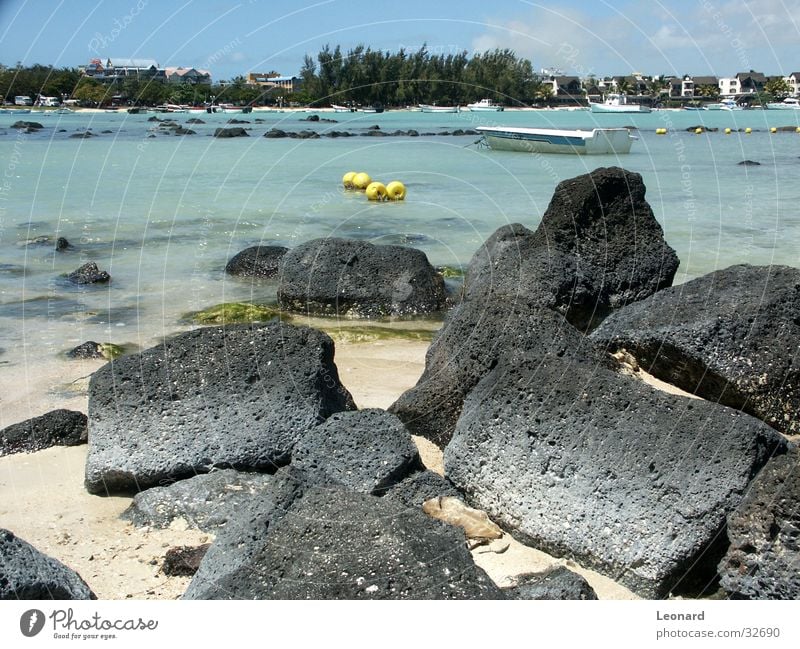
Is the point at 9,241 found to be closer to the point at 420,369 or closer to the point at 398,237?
the point at 398,237

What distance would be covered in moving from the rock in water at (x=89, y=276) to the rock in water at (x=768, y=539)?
12140 millimetres

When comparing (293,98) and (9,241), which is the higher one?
(293,98)

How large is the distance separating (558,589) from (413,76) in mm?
8619

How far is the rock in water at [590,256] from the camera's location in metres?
10.2

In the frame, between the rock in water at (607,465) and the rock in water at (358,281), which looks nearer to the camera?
the rock in water at (607,465)

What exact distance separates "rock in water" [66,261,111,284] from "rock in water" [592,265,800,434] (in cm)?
930

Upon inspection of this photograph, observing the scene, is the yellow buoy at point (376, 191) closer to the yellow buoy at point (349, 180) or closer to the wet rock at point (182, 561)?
the yellow buoy at point (349, 180)

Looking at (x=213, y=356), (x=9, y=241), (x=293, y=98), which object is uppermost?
(x=293, y=98)

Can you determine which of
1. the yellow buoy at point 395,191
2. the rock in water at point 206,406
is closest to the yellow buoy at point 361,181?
the yellow buoy at point 395,191

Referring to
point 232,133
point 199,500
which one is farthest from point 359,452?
point 232,133

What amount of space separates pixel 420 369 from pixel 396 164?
26294 millimetres

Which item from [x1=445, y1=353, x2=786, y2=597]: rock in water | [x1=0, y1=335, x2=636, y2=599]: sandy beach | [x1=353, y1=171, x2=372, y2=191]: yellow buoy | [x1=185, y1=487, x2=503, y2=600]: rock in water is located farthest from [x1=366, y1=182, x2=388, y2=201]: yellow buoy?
[x1=185, y1=487, x2=503, y2=600]: rock in water

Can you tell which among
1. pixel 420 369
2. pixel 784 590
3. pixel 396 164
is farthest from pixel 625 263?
pixel 396 164

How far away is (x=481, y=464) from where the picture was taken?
546cm
